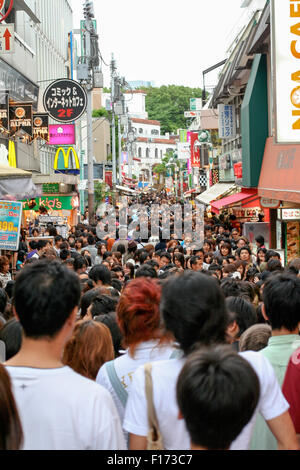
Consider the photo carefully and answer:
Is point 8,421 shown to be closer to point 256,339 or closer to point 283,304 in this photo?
point 283,304

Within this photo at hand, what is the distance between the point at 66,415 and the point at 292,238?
668 inches

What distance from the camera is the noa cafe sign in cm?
1109

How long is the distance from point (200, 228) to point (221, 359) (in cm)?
1966

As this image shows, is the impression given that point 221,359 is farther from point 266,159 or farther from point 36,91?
point 36,91

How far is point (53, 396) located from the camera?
2607 millimetres

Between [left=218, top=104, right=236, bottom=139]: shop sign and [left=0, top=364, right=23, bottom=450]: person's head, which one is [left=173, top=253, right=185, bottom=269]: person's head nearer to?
[left=0, top=364, right=23, bottom=450]: person's head

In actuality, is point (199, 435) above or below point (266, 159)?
below

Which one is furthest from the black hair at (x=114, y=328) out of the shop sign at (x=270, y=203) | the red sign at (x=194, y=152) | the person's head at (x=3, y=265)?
the red sign at (x=194, y=152)

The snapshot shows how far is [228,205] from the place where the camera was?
2262cm

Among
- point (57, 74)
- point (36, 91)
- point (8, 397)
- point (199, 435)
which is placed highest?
point (57, 74)

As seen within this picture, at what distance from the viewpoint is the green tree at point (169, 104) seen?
138 meters

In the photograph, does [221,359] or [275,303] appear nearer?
[221,359]

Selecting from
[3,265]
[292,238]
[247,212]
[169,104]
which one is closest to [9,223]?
[3,265]
